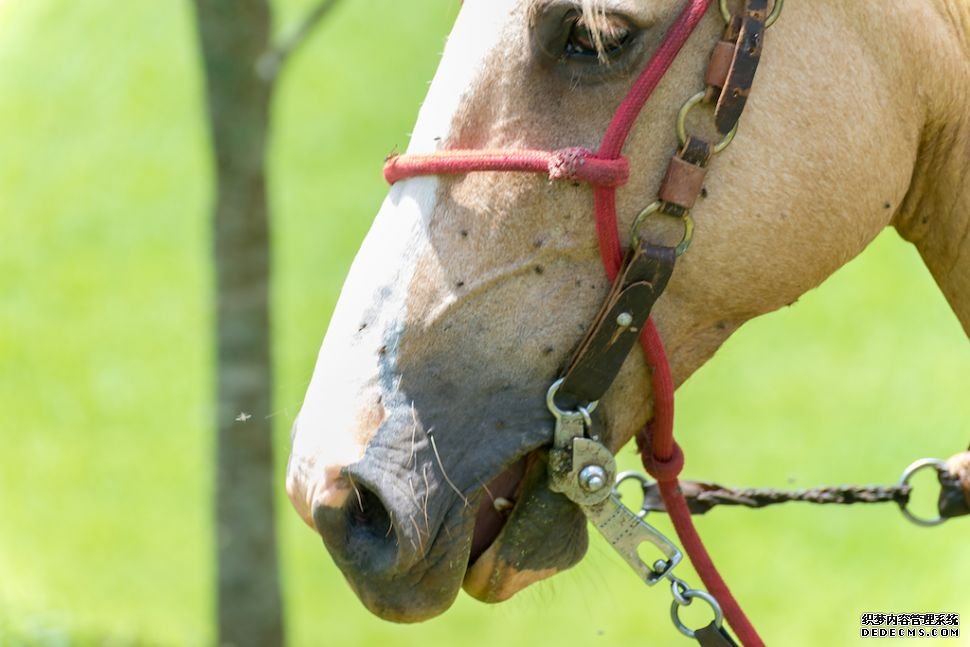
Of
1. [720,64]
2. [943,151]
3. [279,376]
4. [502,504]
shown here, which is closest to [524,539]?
[502,504]

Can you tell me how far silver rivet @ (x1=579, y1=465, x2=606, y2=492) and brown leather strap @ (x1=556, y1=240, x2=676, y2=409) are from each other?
11cm

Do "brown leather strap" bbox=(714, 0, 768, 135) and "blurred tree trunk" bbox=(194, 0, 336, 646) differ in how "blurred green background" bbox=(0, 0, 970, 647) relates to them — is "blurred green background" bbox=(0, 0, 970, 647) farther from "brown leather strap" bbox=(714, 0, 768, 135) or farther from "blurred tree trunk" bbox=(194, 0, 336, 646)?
"brown leather strap" bbox=(714, 0, 768, 135)

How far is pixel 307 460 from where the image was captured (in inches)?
74.1

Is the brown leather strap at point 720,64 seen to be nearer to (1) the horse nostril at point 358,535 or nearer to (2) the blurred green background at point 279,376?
(1) the horse nostril at point 358,535

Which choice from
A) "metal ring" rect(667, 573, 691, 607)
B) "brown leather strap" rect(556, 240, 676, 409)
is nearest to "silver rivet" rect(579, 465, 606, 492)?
"brown leather strap" rect(556, 240, 676, 409)

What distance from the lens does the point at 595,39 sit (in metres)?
1.87

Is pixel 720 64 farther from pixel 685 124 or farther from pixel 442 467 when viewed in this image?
pixel 442 467

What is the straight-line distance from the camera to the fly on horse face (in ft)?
6.16

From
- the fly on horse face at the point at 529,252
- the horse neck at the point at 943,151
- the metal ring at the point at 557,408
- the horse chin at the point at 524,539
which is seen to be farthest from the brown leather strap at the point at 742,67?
the horse chin at the point at 524,539

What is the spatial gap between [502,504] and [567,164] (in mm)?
599

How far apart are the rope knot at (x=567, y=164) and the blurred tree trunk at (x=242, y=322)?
7.87 feet

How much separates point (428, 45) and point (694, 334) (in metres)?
8.01

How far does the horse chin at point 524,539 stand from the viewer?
6.44 ft

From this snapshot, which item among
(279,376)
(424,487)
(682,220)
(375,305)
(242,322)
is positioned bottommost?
(279,376)
